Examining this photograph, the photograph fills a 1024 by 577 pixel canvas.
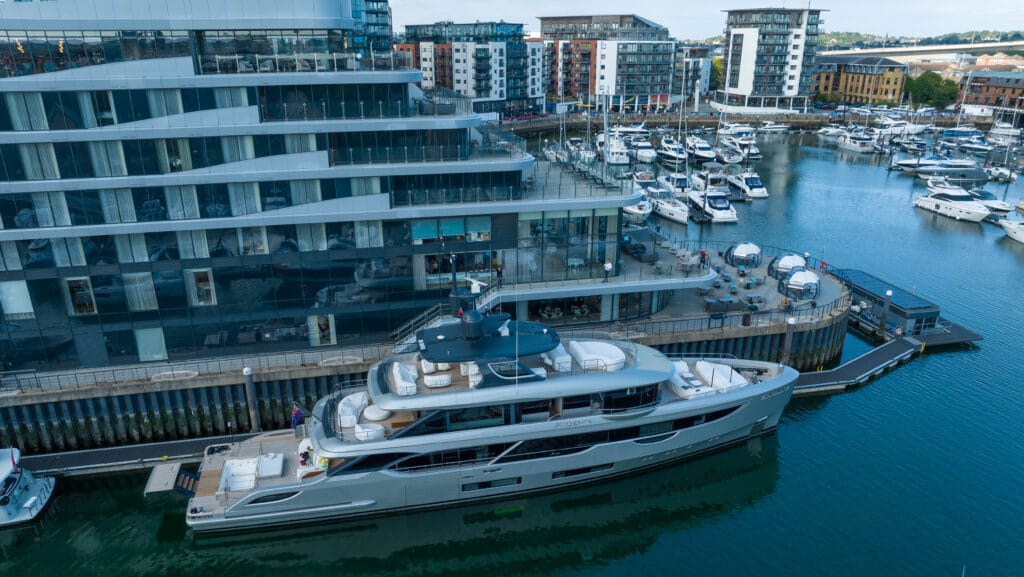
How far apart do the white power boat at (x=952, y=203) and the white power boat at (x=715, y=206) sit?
64.2 ft

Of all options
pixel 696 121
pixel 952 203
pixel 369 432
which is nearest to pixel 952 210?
pixel 952 203

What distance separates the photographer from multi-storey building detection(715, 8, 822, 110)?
366 ft

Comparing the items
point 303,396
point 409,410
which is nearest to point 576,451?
point 409,410

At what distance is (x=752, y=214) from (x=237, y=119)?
4859 cm

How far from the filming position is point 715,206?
56750 millimetres

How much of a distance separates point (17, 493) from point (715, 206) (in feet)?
166

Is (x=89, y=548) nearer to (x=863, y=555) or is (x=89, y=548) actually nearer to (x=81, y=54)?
(x=81, y=54)

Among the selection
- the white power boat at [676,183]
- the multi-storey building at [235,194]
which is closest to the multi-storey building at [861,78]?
the white power boat at [676,183]

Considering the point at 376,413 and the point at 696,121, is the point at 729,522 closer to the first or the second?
→ the point at 376,413

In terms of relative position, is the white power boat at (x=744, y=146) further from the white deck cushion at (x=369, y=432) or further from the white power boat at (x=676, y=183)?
the white deck cushion at (x=369, y=432)

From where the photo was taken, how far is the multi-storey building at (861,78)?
124 meters

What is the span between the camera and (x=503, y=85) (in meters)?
104

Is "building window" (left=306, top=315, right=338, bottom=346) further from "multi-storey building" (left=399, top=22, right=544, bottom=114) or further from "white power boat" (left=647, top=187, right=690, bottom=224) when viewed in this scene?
"multi-storey building" (left=399, top=22, right=544, bottom=114)

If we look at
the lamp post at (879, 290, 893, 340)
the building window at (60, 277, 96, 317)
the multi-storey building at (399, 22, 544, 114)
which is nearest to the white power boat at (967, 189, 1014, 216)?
the lamp post at (879, 290, 893, 340)
